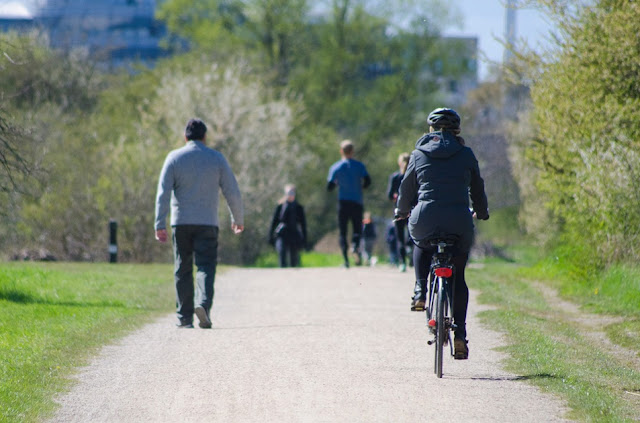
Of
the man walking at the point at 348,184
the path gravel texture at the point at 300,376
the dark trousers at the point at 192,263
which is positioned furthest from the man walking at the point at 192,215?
the man walking at the point at 348,184

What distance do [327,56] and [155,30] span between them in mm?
79183

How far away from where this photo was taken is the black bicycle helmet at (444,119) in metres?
8.13

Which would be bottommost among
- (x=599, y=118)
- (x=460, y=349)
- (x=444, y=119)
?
(x=460, y=349)

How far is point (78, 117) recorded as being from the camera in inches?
1479

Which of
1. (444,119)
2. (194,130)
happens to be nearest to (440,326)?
(444,119)

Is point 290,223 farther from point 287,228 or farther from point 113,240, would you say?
point 113,240

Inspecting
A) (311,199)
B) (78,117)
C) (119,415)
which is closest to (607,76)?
(119,415)

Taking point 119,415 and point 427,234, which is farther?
point 427,234

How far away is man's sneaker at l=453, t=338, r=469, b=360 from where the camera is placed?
7.96 meters

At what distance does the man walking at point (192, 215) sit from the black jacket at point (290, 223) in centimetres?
1212

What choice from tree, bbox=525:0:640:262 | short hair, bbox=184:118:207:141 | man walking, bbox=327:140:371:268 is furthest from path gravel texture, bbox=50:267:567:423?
man walking, bbox=327:140:371:268

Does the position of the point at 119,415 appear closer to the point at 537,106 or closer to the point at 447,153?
the point at 447,153

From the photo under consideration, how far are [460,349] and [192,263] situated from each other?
3778 millimetres

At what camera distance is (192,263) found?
35.9 ft
